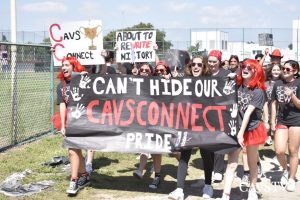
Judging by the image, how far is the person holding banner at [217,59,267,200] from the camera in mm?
5523

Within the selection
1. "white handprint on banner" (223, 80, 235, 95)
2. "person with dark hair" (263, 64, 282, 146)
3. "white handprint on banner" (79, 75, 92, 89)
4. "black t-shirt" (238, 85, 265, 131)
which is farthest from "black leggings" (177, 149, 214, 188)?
"person with dark hair" (263, 64, 282, 146)

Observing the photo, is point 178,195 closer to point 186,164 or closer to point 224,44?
point 186,164

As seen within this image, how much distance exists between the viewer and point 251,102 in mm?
5531

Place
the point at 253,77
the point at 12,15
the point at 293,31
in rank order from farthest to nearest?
the point at 293,31, the point at 12,15, the point at 253,77

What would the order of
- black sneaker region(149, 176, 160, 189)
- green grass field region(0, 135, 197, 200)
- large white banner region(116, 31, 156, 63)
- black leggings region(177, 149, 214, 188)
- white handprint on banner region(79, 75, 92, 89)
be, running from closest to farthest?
1. black leggings region(177, 149, 214, 188)
2. white handprint on banner region(79, 75, 92, 89)
3. green grass field region(0, 135, 197, 200)
4. black sneaker region(149, 176, 160, 189)
5. large white banner region(116, 31, 156, 63)

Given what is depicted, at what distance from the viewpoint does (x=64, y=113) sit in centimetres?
618

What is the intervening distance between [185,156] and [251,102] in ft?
3.44

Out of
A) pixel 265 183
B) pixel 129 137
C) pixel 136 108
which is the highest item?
pixel 136 108

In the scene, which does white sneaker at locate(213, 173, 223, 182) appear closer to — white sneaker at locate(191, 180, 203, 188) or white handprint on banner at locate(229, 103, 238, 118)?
white sneaker at locate(191, 180, 203, 188)

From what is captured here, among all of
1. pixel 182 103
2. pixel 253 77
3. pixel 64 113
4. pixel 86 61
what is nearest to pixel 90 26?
pixel 86 61

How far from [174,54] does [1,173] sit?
5.39 m

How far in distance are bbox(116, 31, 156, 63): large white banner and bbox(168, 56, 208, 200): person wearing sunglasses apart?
2.53 m

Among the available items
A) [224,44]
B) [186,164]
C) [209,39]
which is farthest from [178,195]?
[209,39]

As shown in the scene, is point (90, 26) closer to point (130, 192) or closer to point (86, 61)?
point (86, 61)
